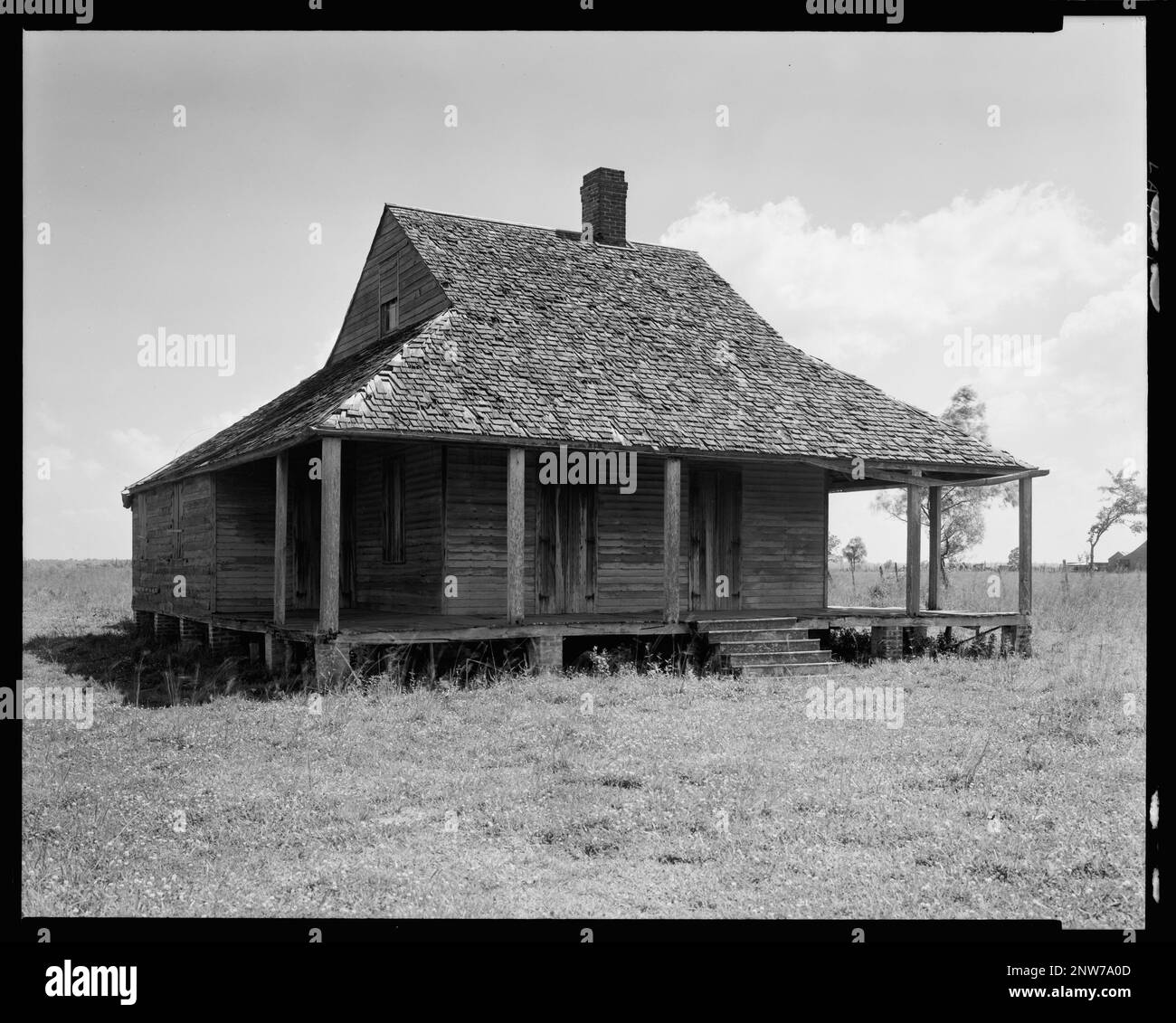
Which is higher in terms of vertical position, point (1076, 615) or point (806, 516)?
point (806, 516)

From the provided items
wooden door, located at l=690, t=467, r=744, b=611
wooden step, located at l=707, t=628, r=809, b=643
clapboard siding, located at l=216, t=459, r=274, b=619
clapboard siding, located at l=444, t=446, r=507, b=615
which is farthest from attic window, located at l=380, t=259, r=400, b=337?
wooden step, located at l=707, t=628, r=809, b=643

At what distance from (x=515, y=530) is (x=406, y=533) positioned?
3811 mm

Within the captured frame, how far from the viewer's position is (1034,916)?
5.98m

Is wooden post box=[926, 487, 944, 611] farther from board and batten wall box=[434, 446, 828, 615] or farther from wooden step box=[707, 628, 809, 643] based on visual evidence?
wooden step box=[707, 628, 809, 643]

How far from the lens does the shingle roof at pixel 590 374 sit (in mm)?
15617

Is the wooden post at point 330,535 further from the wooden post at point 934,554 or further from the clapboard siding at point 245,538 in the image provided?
the wooden post at point 934,554

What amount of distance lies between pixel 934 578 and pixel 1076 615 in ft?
16.6

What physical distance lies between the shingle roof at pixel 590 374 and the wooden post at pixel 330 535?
17.6 inches

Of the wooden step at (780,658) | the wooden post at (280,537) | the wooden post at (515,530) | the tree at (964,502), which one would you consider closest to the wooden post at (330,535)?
the wooden post at (515,530)

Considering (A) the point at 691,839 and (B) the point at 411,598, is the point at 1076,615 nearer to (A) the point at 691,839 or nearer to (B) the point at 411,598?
(B) the point at 411,598

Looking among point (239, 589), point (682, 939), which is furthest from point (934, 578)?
point (682, 939)

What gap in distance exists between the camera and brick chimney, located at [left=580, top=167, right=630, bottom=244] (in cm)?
2353

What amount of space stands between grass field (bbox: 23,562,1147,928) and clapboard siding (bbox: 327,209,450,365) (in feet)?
29.1

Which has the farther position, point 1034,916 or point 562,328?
point 562,328
